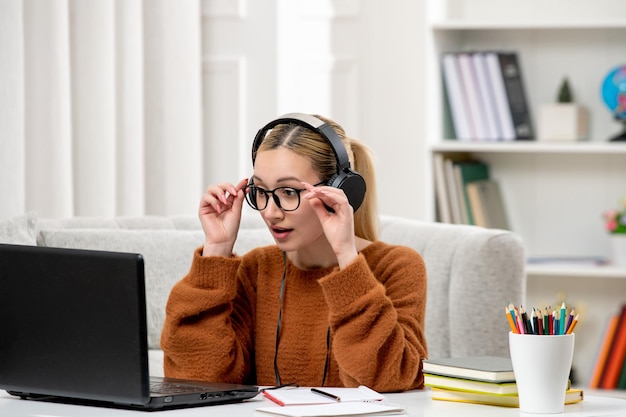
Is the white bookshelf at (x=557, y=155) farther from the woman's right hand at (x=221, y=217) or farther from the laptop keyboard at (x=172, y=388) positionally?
the laptop keyboard at (x=172, y=388)

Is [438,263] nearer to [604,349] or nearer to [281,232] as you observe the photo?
[281,232]

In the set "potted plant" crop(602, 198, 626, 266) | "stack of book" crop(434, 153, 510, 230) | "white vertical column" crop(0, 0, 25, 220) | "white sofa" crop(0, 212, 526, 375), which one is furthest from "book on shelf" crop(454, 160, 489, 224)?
"white vertical column" crop(0, 0, 25, 220)

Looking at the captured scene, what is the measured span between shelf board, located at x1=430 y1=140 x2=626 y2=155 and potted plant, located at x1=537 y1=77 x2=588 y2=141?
0.04 m

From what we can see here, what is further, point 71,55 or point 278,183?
point 71,55

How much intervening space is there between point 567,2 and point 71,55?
172 cm

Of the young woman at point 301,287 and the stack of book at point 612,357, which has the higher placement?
the young woman at point 301,287

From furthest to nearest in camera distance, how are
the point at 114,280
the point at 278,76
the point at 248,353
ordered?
the point at 278,76 → the point at 248,353 → the point at 114,280

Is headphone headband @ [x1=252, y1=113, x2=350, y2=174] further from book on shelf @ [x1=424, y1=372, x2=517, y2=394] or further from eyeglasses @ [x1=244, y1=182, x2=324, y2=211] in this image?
book on shelf @ [x1=424, y1=372, x2=517, y2=394]

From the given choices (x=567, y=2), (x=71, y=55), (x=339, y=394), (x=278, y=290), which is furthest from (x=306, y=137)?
(x=567, y=2)

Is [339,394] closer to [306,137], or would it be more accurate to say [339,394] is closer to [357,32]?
[306,137]

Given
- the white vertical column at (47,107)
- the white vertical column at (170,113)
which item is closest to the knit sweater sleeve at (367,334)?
the white vertical column at (47,107)

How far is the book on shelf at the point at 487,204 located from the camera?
353 centimetres

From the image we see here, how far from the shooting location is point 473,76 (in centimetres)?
352

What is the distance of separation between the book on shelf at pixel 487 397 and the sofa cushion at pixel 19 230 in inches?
41.2
